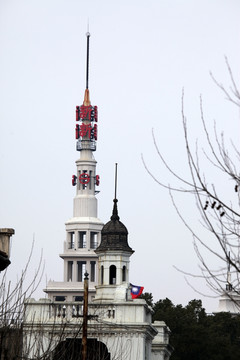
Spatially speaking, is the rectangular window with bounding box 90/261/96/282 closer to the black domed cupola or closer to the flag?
the flag

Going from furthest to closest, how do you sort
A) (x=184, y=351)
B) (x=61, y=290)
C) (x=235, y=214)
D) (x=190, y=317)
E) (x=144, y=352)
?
(x=61, y=290) < (x=190, y=317) < (x=184, y=351) < (x=144, y=352) < (x=235, y=214)

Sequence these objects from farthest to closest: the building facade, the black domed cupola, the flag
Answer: the flag < the black domed cupola < the building facade

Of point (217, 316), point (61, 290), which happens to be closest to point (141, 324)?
point (217, 316)

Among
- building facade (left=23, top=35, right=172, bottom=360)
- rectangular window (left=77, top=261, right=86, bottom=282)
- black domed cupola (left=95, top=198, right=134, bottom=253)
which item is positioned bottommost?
building facade (left=23, top=35, right=172, bottom=360)

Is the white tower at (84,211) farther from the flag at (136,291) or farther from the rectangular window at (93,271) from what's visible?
the flag at (136,291)

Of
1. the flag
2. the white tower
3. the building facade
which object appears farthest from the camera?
the white tower

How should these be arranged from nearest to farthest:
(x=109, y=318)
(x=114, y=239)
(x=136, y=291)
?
(x=109, y=318) → (x=114, y=239) → (x=136, y=291)

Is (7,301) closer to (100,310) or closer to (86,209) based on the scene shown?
(100,310)

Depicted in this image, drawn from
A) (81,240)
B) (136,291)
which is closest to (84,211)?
(81,240)

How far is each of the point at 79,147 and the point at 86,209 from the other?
7701 mm

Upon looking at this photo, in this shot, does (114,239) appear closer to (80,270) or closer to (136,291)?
(136,291)

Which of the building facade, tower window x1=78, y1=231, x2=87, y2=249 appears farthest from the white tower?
the building facade

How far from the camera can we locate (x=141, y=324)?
71.4 meters

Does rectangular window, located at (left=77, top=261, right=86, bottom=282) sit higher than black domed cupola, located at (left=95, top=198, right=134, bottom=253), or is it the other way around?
rectangular window, located at (left=77, top=261, right=86, bottom=282)
